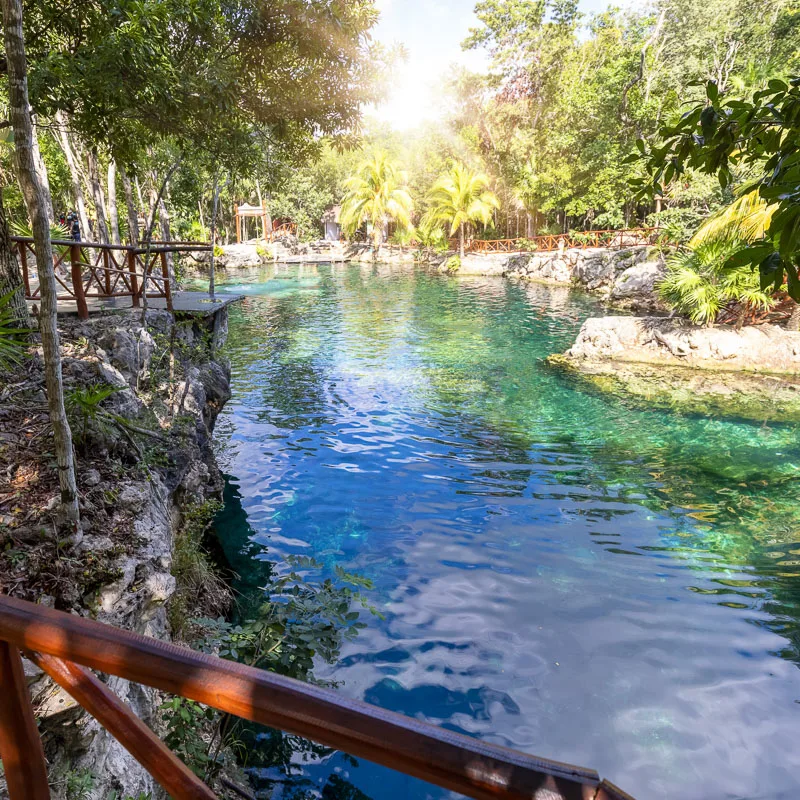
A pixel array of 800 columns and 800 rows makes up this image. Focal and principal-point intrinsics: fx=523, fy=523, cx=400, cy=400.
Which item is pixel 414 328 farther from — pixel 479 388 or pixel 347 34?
pixel 347 34

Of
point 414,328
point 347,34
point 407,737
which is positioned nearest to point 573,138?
point 414,328

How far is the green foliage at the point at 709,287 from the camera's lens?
13.6 m

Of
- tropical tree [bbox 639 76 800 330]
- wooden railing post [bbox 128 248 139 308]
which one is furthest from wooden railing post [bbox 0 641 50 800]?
wooden railing post [bbox 128 248 139 308]

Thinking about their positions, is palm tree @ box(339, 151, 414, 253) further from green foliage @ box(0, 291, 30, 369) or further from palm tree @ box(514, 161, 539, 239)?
green foliage @ box(0, 291, 30, 369)

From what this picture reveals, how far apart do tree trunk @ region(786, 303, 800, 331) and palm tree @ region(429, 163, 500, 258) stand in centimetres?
2458

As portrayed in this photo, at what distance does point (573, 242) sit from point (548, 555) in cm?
3015

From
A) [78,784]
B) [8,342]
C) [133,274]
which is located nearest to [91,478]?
[8,342]

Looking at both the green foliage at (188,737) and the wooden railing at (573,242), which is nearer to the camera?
the green foliage at (188,737)

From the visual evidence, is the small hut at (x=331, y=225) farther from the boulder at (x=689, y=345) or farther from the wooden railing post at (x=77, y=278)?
the wooden railing post at (x=77, y=278)

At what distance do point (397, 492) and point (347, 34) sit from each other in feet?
23.4

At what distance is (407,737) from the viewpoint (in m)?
0.86

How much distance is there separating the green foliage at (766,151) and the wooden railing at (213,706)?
4.31 feet

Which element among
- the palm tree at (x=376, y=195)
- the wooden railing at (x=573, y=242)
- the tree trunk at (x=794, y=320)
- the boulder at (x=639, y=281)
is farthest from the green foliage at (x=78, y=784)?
the palm tree at (x=376, y=195)

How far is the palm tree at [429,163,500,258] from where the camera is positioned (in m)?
36.1
